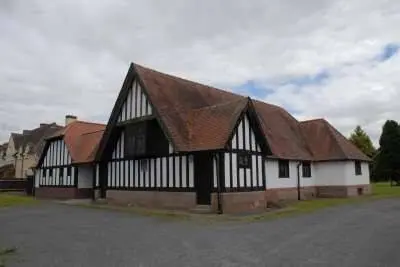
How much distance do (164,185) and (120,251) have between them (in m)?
12.5

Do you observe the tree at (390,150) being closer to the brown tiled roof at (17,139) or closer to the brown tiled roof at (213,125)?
the brown tiled roof at (213,125)

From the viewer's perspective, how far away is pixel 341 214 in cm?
1844

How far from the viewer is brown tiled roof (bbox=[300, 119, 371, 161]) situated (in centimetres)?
3150

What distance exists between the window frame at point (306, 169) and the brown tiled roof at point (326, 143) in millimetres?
927

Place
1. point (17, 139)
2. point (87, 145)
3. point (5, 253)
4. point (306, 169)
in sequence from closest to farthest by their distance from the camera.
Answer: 1. point (5, 253)
2. point (306, 169)
3. point (87, 145)
4. point (17, 139)

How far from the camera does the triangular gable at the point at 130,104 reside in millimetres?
23906

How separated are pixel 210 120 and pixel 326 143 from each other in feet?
45.7

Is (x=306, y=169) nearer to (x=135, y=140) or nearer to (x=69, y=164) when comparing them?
(x=135, y=140)

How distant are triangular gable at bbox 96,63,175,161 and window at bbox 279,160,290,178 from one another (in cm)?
952

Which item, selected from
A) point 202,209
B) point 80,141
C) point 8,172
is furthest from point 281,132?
point 8,172

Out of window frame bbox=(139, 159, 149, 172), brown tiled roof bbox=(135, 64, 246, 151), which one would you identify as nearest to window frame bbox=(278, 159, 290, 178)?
brown tiled roof bbox=(135, 64, 246, 151)

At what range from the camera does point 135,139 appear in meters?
24.5

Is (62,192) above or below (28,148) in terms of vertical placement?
below

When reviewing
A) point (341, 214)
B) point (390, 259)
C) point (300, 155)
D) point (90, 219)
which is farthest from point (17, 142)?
point (390, 259)
